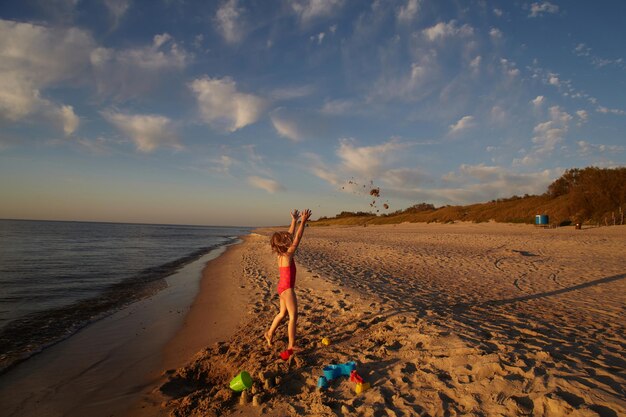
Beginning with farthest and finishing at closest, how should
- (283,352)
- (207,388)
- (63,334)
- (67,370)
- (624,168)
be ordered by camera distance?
(624,168) < (63,334) < (67,370) < (283,352) < (207,388)

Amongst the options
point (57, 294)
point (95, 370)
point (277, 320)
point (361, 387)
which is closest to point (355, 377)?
point (361, 387)

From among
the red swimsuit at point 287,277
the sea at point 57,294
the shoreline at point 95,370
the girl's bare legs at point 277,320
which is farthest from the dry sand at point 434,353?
the sea at point 57,294

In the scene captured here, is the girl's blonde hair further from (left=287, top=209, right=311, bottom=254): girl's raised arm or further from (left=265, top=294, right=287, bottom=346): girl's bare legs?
(left=265, top=294, right=287, bottom=346): girl's bare legs

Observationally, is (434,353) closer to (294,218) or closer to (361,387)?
(361,387)

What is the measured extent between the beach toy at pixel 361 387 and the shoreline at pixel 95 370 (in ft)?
9.17

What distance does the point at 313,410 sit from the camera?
3.25m

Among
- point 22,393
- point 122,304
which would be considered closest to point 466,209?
point 122,304

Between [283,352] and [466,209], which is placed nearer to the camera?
[283,352]

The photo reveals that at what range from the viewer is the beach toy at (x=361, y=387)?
11.4 ft

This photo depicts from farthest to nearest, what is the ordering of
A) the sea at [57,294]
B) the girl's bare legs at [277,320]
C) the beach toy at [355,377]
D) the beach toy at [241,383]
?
the sea at [57,294] < the girl's bare legs at [277,320] < the beach toy at [241,383] < the beach toy at [355,377]

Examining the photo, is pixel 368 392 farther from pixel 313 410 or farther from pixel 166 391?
pixel 166 391

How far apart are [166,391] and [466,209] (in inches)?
1807

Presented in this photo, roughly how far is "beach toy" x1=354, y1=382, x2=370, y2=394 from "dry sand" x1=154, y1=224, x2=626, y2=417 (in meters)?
0.05

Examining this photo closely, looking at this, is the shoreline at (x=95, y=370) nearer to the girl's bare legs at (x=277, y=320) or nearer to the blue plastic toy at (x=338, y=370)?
the girl's bare legs at (x=277, y=320)
